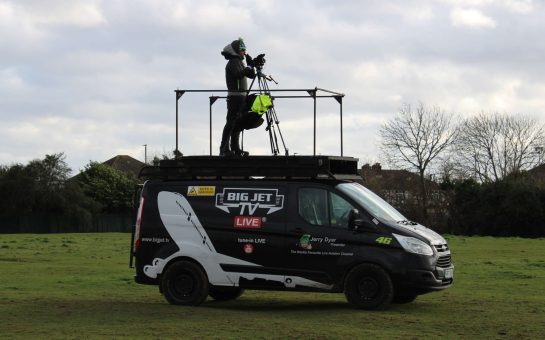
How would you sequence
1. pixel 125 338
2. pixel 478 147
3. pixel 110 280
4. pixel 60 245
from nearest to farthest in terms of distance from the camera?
pixel 125 338 → pixel 110 280 → pixel 60 245 → pixel 478 147

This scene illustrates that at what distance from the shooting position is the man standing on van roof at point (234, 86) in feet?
48.3

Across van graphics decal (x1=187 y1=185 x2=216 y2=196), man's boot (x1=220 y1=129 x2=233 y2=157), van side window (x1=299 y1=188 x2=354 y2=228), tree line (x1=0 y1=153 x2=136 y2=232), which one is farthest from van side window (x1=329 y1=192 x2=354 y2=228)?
tree line (x1=0 y1=153 x2=136 y2=232)

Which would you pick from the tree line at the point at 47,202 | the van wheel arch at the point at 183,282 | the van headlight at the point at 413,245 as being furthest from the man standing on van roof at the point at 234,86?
the tree line at the point at 47,202

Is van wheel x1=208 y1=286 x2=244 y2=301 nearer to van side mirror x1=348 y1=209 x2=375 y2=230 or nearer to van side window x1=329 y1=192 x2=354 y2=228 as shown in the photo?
van side window x1=329 y1=192 x2=354 y2=228

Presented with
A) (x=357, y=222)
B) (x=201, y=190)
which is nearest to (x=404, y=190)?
(x=201, y=190)

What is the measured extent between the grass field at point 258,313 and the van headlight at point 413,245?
0.94 m

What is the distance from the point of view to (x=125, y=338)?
10.3 m

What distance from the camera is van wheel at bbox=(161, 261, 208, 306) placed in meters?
13.9

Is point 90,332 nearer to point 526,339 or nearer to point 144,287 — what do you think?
point 526,339

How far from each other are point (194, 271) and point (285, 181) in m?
2.10

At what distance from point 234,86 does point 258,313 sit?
4054 millimetres

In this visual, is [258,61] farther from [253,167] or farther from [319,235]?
[319,235]

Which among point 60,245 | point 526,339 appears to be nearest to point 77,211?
point 60,245

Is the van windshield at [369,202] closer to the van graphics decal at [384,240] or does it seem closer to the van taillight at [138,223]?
the van graphics decal at [384,240]
